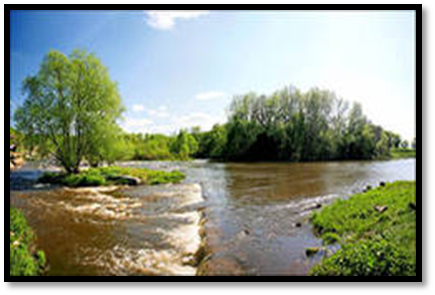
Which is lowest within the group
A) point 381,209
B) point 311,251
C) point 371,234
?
point 311,251

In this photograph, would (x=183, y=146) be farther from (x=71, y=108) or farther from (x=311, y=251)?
(x=311, y=251)

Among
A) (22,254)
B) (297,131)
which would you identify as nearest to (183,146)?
(297,131)

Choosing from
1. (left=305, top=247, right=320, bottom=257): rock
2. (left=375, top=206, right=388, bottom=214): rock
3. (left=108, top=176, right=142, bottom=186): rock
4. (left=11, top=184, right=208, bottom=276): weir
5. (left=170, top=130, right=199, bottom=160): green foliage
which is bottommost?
(left=11, top=184, right=208, bottom=276): weir

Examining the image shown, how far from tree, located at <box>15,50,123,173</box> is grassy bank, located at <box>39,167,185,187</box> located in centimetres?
206

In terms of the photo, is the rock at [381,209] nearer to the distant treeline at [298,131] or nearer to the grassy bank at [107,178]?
the grassy bank at [107,178]

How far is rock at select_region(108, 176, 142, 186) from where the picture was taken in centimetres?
2144

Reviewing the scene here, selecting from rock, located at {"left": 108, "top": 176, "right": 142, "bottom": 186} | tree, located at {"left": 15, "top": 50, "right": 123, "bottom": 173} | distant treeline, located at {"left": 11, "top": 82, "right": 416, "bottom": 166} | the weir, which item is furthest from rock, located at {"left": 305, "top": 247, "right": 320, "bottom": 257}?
distant treeline, located at {"left": 11, "top": 82, "right": 416, "bottom": 166}

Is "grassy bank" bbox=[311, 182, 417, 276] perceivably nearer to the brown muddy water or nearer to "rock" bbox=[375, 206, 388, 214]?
"rock" bbox=[375, 206, 388, 214]

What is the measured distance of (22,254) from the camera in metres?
5.83

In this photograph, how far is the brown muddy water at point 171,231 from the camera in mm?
6617

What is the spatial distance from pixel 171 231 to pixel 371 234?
739cm
